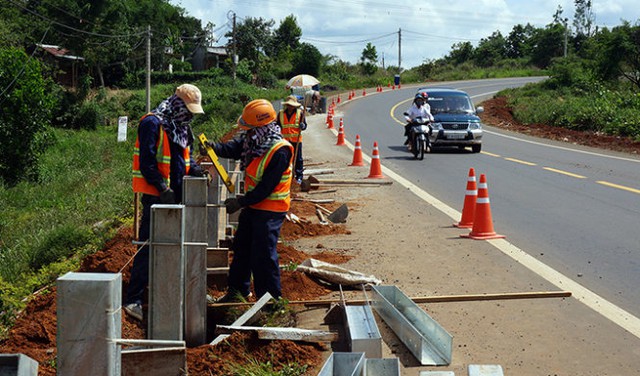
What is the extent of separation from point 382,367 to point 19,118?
34335 mm

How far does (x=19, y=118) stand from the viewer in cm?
3572

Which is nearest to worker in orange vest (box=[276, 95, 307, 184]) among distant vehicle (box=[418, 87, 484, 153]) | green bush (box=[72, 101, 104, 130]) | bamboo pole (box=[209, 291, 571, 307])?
bamboo pole (box=[209, 291, 571, 307])

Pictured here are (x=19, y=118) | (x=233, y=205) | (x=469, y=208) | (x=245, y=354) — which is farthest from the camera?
(x=19, y=118)

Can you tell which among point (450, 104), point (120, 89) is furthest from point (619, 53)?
point (120, 89)

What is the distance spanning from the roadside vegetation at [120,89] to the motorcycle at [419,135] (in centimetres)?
752

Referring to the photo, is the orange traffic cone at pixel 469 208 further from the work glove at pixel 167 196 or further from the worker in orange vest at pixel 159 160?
the work glove at pixel 167 196

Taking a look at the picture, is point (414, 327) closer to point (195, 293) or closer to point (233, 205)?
point (195, 293)

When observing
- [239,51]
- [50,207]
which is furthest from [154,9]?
[50,207]

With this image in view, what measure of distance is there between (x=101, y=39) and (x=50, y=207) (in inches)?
1797

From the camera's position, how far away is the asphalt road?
845 cm

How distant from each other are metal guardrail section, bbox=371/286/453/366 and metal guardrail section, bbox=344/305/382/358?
0.21 meters

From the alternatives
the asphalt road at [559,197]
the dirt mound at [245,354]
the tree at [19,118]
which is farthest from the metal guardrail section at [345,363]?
the tree at [19,118]

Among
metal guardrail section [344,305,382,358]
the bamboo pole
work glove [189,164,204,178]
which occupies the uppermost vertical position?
work glove [189,164,204,178]

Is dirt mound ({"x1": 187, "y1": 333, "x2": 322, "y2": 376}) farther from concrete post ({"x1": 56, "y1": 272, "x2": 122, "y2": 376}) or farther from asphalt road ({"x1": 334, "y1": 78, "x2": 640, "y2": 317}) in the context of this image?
asphalt road ({"x1": 334, "y1": 78, "x2": 640, "y2": 317})
